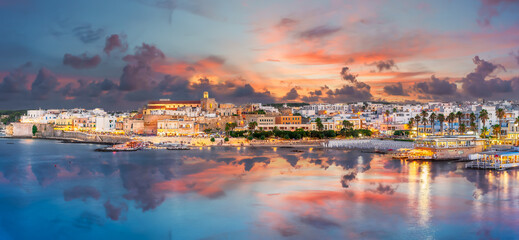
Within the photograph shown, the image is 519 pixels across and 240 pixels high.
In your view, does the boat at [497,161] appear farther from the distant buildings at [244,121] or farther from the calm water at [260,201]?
the distant buildings at [244,121]

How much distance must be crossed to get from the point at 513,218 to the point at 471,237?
260 cm

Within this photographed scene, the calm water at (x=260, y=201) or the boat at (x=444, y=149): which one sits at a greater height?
the boat at (x=444, y=149)

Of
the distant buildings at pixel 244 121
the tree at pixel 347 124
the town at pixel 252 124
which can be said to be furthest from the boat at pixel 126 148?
the tree at pixel 347 124

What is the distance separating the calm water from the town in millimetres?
18559

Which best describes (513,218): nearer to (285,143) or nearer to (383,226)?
(383,226)

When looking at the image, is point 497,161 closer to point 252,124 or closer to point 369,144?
point 369,144

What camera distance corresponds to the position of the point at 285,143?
130ft

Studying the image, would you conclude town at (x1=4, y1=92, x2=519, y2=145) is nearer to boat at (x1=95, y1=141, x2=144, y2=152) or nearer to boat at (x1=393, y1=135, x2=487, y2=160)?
boat at (x1=95, y1=141, x2=144, y2=152)

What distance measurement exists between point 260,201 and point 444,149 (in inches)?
621

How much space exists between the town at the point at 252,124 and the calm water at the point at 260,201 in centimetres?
1856

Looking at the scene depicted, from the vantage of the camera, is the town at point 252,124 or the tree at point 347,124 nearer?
the town at point 252,124

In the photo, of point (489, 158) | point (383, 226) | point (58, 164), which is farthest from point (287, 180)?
point (58, 164)

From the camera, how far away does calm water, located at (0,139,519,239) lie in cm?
1148

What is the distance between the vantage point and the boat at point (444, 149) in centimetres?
2525
